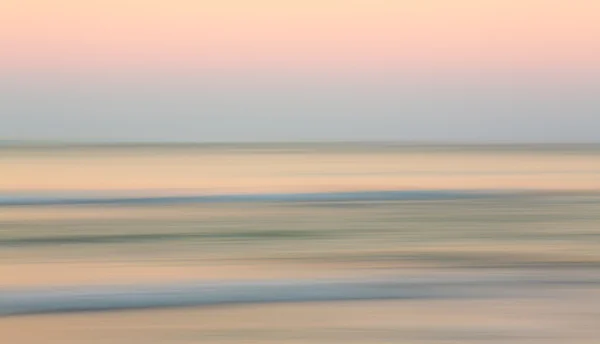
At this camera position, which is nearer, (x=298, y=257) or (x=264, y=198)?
(x=298, y=257)

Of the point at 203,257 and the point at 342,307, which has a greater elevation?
the point at 203,257

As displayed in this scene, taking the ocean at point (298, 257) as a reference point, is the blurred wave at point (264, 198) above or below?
above

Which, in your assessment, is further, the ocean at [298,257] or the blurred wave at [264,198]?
the blurred wave at [264,198]

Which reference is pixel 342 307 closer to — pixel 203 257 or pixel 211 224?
pixel 203 257

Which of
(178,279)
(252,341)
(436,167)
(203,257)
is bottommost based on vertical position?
(252,341)

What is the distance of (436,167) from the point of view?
10.4 meters

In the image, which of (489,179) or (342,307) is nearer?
(342,307)

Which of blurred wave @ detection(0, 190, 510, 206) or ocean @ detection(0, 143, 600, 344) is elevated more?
blurred wave @ detection(0, 190, 510, 206)

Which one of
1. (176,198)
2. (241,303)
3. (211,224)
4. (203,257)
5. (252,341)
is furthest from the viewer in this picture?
(176,198)

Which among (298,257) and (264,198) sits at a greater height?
(264,198)

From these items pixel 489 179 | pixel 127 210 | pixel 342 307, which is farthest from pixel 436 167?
pixel 342 307

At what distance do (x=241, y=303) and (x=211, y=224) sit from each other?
227 centimetres

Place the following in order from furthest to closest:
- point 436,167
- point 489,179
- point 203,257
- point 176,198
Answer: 1. point 436,167
2. point 489,179
3. point 176,198
4. point 203,257

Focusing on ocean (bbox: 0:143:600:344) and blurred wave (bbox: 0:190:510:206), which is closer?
ocean (bbox: 0:143:600:344)
